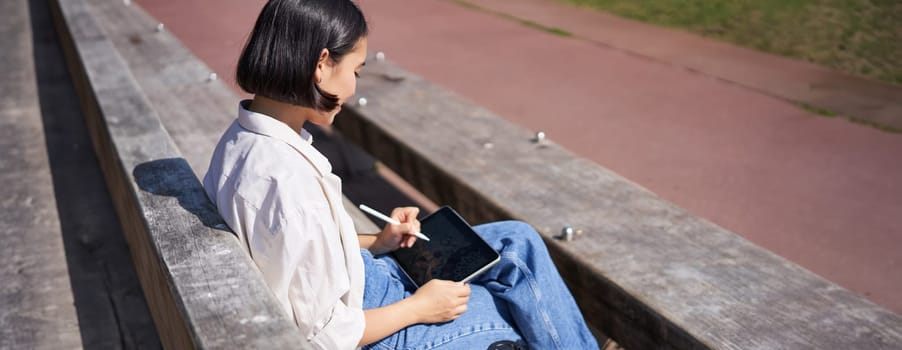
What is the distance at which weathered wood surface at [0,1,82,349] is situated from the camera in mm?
3207

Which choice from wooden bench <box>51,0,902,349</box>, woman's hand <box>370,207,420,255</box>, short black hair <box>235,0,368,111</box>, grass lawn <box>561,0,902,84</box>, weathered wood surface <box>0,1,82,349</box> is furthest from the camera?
grass lawn <box>561,0,902,84</box>

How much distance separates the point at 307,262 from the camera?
210 cm

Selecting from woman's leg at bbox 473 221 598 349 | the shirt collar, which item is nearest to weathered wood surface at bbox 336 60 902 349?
woman's leg at bbox 473 221 598 349

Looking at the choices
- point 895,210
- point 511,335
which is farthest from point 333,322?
point 895,210

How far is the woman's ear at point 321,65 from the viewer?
2213 millimetres

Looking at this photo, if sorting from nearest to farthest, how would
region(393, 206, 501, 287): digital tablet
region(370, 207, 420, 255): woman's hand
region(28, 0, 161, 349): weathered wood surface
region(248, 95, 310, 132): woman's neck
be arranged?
region(248, 95, 310, 132): woman's neck → region(393, 206, 501, 287): digital tablet → region(370, 207, 420, 255): woman's hand → region(28, 0, 161, 349): weathered wood surface

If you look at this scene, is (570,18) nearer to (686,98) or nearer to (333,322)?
(686,98)

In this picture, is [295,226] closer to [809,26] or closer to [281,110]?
[281,110]

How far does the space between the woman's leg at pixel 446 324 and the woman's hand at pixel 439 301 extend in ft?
0.14

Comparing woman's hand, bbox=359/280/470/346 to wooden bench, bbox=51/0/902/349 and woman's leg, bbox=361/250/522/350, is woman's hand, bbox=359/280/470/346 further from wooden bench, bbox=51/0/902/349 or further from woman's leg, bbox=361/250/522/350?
wooden bench, bbox=51/0/902/349

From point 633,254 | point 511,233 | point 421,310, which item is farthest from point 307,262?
point 633,254

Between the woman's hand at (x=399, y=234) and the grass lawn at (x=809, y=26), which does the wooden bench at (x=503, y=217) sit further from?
the grass lawn at (x=809, y=26)

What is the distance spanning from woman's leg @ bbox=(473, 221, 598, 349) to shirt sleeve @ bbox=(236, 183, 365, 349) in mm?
518

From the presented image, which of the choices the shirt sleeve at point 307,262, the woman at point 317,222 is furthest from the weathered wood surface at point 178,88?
the shirt sleeve at point 307,262
